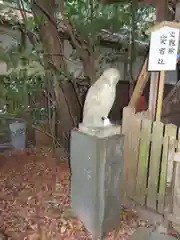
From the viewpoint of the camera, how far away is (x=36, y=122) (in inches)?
237

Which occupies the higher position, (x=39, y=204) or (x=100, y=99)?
(x=100, y=99)

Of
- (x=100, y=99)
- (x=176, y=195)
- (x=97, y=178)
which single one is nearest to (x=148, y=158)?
(x=176, y=195)

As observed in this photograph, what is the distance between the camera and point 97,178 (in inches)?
124

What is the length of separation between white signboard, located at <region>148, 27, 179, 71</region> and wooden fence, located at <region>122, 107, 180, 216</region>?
2.47 feet

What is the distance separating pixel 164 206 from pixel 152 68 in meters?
1.86

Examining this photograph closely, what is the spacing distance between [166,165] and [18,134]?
424cm

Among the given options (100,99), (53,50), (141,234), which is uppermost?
(53,50)

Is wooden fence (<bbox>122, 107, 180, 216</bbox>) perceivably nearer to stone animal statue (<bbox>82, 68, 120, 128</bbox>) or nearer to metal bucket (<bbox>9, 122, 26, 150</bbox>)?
stone animal statue (<bbox>82, 68, 120, 128</bbox>)

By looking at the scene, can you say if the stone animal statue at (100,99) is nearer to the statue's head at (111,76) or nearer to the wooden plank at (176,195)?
the statue's head at (111,76)

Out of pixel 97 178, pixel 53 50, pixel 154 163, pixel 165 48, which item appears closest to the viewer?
pixel 97 178

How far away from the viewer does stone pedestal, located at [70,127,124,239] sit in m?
3.10

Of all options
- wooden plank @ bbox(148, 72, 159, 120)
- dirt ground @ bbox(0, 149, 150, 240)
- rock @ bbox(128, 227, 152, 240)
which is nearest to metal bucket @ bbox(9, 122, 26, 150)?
dirt ground @ bbox(0, 149, 150, 240)

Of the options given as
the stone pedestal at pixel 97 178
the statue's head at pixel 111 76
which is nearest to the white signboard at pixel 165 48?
the statue's head at pixel 111 76

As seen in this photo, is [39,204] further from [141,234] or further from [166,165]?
[166,165]
